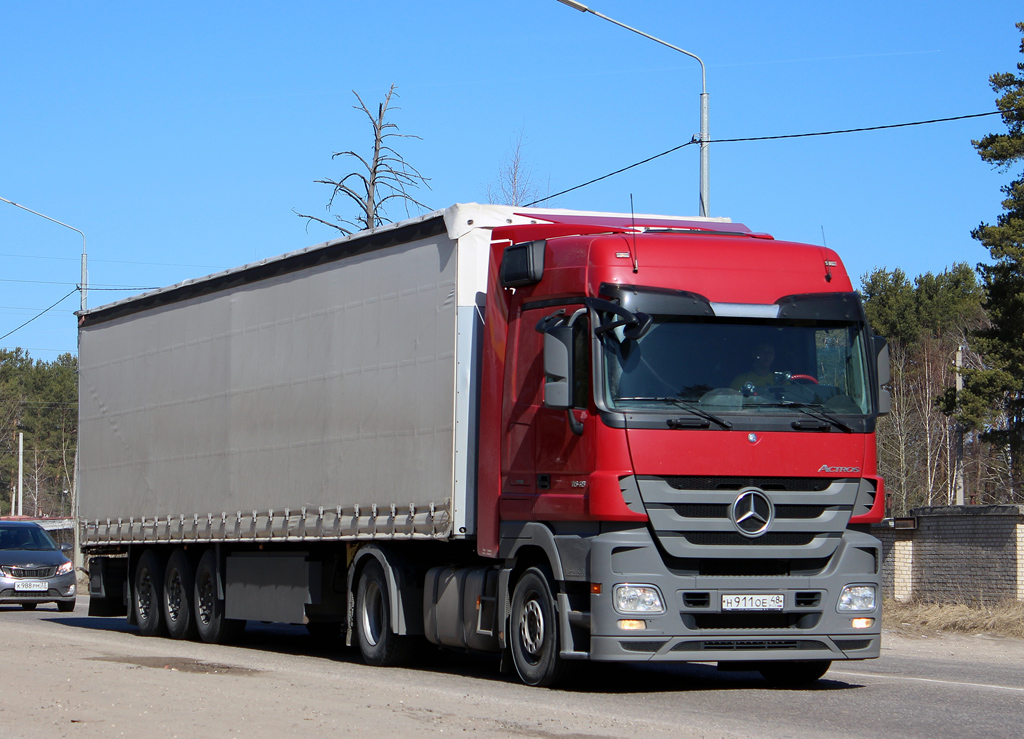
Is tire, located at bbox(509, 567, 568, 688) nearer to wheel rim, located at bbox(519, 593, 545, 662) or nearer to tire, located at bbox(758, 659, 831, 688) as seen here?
wheel rim, located at bbox(519, 593, 545, 662)

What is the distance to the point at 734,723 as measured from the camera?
892 centimetres

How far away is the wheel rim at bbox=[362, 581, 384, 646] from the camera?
13398 mm

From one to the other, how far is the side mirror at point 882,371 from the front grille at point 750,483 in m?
0.76

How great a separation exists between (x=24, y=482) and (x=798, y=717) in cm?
10725

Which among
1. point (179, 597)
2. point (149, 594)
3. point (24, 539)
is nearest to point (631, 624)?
point (179, 597)

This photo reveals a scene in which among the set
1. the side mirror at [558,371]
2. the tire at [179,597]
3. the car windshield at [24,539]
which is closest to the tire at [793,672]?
the side mirror at [558,371]

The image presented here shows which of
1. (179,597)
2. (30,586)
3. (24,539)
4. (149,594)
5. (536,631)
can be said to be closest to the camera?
(536,631)

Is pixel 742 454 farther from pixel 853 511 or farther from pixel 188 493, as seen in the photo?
pixel 188 493

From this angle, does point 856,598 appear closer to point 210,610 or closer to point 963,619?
point 210,610

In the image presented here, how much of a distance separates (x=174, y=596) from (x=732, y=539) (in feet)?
31.7

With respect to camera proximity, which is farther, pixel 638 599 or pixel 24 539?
pixel 24 539

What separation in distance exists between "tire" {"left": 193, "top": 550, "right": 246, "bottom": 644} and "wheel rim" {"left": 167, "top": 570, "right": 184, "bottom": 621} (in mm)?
534

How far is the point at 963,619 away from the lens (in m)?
20.1

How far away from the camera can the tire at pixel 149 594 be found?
60.2 feet
